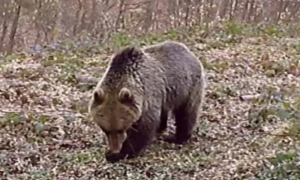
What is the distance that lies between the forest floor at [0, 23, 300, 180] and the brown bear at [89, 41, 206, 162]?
21 centimetres

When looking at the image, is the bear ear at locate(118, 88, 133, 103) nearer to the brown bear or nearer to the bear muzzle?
the brown bear

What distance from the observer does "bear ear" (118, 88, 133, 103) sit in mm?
6262

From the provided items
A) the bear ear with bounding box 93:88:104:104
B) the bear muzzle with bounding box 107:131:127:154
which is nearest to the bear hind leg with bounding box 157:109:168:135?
the bear muzzle with bounding box 107:131:127:154

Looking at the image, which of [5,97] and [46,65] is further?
[46,65]

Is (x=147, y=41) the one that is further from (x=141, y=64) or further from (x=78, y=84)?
(x=141, y=64)

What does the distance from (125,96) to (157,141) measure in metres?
1.16

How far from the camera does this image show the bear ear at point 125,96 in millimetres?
6262

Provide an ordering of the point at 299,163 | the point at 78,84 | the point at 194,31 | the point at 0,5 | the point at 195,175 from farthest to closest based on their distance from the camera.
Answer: the point at 0,5, the point at 194,31, the point at 78,84, the point at 195,175, the point at 299,163

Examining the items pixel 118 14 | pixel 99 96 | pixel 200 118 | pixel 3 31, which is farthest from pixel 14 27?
pixel 99 96

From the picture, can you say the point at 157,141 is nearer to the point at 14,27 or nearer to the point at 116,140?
the point at 116,140

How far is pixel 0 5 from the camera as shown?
56.9ft

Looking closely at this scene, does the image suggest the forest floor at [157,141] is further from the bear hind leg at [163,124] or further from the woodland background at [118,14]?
the woodland background at [118,14]

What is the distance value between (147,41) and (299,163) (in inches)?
264

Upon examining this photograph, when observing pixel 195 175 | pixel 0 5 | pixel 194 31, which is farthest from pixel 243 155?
pixel 0 5
